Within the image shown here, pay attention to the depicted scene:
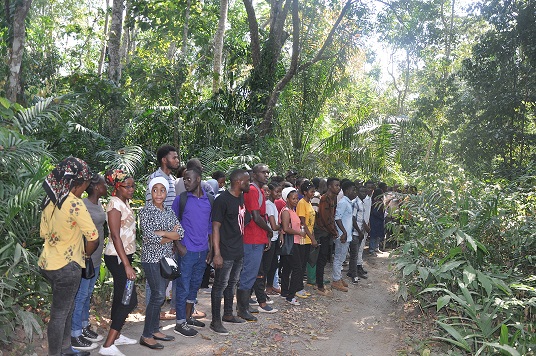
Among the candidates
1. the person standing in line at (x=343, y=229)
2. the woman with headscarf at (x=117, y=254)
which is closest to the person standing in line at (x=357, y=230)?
the person standing in line at (x=343, y=229)

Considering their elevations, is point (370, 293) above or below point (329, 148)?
below

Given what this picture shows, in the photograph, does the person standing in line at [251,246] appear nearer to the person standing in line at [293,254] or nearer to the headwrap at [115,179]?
the person standing in line at [293,254]

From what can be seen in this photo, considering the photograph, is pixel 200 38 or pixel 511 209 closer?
pixel 511 209

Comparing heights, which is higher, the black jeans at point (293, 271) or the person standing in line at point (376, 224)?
the person standing in line at point (376, 224)

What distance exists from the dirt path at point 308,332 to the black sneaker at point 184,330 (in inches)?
2.5

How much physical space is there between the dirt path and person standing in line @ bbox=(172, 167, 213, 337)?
325 mm

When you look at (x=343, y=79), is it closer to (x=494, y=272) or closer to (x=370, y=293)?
(x=370, y=293)

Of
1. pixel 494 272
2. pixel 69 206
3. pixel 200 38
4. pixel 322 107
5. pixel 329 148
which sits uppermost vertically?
pixel 200 38

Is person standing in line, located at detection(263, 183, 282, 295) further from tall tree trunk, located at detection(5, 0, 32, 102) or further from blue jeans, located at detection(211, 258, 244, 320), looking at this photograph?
tall tree trunk, located at detection(5, 0, 32, 102)

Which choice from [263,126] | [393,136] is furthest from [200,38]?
[393,136]

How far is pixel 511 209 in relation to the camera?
7.52 meters

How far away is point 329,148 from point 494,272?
31.1 ft

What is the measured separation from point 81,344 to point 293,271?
3.54 m

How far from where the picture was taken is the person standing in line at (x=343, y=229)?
923 cm
